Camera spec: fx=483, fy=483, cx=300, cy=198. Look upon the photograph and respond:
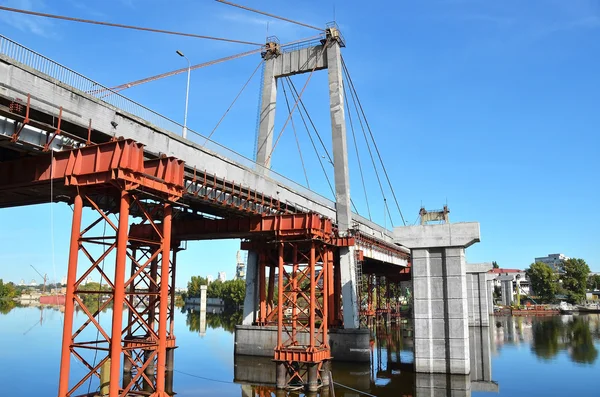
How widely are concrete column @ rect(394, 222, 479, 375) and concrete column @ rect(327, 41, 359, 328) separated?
10923 millimetres

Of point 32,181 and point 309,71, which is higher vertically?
point 309,71

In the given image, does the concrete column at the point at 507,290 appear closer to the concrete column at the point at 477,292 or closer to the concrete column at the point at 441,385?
the concrete column at the point at 477,292

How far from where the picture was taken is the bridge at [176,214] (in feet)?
51.9

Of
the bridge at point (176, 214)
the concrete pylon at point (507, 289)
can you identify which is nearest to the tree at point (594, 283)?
the concrete pylon at point (507, 289)

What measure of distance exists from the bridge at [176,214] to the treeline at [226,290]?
8904cm

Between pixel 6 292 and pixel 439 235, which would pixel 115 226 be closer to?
pixel 439 235

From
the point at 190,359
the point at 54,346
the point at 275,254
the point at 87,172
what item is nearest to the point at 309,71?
the point at 275,254

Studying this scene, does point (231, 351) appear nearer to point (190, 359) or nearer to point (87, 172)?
point (190, 359)

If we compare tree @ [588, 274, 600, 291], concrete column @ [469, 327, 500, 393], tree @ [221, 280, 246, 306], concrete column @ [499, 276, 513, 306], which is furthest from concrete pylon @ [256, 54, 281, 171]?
tree @ [588, 274, 600, 291]

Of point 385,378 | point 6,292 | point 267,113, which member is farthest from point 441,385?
point 6,292

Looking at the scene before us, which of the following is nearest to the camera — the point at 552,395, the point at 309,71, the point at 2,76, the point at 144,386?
the point at 2,76

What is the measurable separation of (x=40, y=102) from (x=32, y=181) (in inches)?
120

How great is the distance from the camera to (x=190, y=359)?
1513 inches

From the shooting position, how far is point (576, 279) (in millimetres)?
129250
